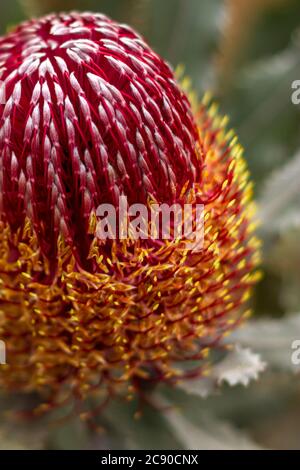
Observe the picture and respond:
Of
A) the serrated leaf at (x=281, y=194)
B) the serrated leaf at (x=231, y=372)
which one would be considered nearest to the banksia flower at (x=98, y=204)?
the serrated leaf at (x=231, y=372)

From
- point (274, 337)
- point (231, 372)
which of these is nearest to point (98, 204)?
point (231, 372)

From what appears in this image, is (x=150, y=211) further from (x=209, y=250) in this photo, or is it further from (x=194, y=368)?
(x=194, y=368)

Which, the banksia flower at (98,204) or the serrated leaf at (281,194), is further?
the serrated leaf at (281,194)

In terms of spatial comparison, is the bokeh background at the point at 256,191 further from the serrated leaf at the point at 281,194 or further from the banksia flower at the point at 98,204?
the banksia flower at the point at 98,204

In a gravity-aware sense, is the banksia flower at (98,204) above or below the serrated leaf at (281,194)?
below

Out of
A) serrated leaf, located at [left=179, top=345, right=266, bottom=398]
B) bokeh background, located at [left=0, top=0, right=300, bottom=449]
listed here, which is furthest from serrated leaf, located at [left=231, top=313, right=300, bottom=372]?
serrated leaf, located at [left=179, top=345, right=266, bottom=398]

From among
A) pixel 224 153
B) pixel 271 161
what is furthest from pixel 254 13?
pixel 224 153
